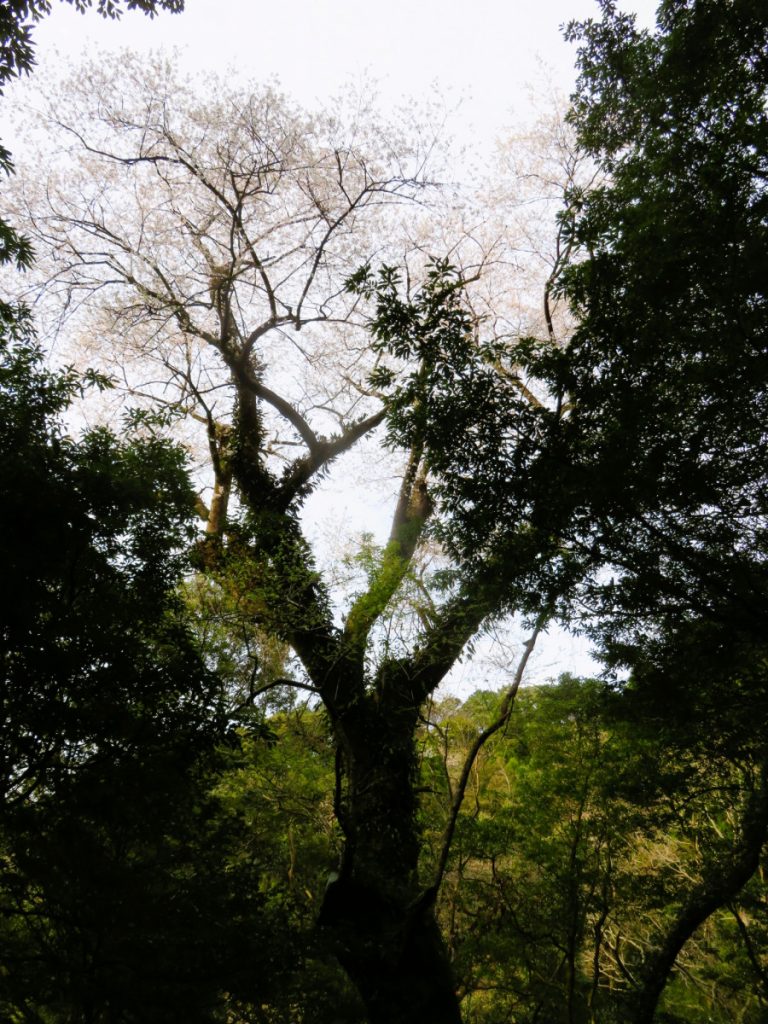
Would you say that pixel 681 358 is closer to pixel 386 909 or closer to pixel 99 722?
pixel 99 722

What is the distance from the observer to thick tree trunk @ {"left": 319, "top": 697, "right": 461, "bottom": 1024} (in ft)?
17.6

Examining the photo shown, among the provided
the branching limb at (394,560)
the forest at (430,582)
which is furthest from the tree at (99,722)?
the branching limb at (394,560)

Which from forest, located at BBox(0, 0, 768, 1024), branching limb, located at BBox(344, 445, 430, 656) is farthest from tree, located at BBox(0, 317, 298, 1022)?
branching limb, located at BBox(344, 445, 430, 656)

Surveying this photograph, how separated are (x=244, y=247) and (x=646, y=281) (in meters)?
6.10

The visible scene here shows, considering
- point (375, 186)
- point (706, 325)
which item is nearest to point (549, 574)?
point (706, 325)

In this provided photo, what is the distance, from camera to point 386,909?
574 centimetres

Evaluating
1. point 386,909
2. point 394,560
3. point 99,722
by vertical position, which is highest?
point 394,560

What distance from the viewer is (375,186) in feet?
28.7

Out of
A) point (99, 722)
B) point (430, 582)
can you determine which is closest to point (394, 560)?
point (430, 582)

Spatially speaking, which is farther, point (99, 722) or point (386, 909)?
point (386, 909)

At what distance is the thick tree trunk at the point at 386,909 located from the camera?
5.37m

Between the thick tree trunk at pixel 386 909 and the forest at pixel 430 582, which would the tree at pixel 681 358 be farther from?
the thick tree trunk at pixel 386 909

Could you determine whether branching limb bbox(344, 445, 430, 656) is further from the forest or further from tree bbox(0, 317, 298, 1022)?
tree bbox(0, 317, 298, 1022)

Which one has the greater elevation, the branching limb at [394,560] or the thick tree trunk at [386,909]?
the branching limb at [394,560]
